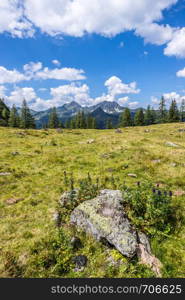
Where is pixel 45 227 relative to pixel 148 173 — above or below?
below

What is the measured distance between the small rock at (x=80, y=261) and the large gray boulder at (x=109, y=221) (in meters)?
0.80

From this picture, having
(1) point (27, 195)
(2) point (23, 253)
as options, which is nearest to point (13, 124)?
(1) point (27, 195)

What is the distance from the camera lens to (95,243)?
18.3 feet

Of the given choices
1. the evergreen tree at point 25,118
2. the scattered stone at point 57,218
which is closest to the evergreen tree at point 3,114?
the evergreen tree at point 25,118

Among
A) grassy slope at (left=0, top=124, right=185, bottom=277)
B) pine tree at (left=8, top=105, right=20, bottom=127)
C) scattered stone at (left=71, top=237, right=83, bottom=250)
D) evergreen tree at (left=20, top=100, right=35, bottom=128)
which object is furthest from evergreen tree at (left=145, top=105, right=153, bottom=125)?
scattered stone at (left=71, top=237, right=83, bottom=250)

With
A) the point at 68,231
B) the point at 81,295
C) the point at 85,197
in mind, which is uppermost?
the point at 85,197

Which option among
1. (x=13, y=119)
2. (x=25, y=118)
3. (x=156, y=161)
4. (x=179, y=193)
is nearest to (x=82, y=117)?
(x=25, y=118)

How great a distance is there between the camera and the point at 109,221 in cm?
591

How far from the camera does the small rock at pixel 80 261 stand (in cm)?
486

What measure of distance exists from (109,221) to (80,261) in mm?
1592

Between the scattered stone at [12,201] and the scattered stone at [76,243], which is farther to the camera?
the scattered stone at [12,201]

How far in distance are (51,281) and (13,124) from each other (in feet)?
241

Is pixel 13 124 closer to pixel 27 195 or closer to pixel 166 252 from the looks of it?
pixel 27 195

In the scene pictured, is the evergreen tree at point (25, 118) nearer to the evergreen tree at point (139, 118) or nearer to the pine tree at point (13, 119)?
the pine tree at point (13, 119)
